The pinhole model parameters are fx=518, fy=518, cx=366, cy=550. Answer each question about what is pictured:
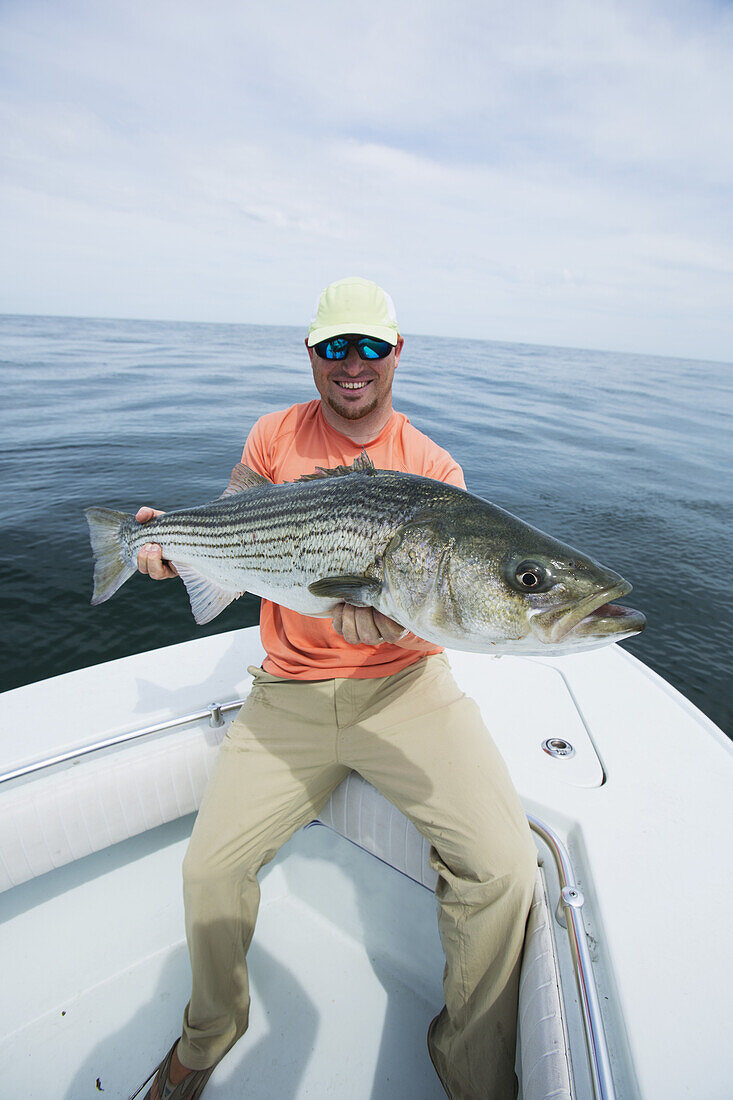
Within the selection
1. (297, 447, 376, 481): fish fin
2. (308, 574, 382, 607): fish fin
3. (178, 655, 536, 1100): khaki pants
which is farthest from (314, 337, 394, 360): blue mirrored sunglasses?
(178, 655, 536, 1100): khaki pants

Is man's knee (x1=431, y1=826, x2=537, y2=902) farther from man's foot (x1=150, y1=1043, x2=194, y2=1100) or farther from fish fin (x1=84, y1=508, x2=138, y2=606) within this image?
fish fin (x1=84, y1=508, x2=138, y2=606)

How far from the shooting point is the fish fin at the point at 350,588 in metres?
2.48

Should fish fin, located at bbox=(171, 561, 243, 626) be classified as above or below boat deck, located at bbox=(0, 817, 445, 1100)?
above

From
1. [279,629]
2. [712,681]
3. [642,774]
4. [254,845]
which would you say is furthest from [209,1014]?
[712,681]

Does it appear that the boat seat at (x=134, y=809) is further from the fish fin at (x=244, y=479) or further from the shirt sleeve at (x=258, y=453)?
the shirt sleeve at (x=258, y=453)

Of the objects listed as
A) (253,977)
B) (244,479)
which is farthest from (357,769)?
(244,479)

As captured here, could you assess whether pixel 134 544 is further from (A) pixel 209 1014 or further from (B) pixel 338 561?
(A) pixel 209 1014

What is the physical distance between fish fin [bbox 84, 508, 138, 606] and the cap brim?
6.26ft

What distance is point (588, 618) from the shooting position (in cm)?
203

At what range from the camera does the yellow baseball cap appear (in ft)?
10.9

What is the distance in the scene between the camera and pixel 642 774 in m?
3.09

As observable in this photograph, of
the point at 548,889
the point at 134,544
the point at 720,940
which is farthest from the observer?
the point at 134,544

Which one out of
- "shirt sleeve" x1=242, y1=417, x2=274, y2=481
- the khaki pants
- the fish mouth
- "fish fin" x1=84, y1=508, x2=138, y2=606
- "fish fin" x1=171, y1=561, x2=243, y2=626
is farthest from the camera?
"fish fin" x1=84, y1=508, x2=138, y2=606

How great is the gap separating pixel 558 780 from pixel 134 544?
10.4ft
